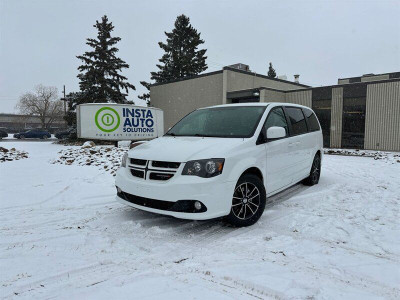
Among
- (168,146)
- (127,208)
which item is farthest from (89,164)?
(168,146)

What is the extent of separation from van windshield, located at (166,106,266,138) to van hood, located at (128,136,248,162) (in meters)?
0.28

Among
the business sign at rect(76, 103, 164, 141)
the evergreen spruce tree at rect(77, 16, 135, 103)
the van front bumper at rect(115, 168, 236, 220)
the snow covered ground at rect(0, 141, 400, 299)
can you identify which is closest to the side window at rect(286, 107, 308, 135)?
the snow covered ground at rect(0, 141, 400, 299)

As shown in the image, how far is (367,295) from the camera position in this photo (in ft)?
7.29

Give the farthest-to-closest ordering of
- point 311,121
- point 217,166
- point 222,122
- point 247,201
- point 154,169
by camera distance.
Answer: point 311,121 < point 222,122 < point 247,201 < point 154,169 < point 217,166

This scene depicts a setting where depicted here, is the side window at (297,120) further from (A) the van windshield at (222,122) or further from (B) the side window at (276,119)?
(A) the van windshield at (222,122)

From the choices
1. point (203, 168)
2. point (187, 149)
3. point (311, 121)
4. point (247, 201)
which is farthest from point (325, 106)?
point (203, 168)

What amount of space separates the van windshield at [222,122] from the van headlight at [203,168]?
0.82 metres

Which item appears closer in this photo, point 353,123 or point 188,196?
point 188,196

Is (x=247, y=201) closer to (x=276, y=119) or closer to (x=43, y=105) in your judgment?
(x=276, y=119)

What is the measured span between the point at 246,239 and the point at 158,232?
1.09 meters

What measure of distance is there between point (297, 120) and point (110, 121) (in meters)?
13.7

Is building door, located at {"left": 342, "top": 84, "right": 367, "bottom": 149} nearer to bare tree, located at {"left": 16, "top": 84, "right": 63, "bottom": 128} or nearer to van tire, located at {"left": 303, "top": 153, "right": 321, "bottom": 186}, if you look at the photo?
van tire, located at {"left": 303, "top": 153, "right": 321, "bottom": 186}

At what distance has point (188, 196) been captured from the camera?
3215mm

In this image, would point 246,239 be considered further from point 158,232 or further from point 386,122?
point 386,122
